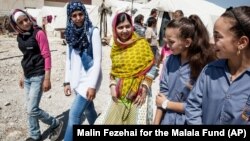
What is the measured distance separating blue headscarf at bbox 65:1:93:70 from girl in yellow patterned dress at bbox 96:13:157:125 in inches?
14.8

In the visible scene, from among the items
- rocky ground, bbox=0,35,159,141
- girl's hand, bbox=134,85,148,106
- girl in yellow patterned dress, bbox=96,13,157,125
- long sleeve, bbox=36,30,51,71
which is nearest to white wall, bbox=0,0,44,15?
rocky ground, bbox=0,35,159,141

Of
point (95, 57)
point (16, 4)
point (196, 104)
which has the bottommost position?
point (196, 104)

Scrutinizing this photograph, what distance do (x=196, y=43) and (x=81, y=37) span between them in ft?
4.42

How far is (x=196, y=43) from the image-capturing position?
2461 mm

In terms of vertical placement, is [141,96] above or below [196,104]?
below

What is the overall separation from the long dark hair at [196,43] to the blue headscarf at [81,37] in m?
1.17

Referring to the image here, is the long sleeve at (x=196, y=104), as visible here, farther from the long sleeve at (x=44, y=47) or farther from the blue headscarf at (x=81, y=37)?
the long sleeve at (x=44, y=47)

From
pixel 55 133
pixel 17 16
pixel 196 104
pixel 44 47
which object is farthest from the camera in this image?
pixel 55 133

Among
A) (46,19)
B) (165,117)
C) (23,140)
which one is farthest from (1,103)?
(46,19)

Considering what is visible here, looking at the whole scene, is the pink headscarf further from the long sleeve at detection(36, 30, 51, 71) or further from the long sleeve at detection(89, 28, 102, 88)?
the long sleeve at detection(89, 28, 102, 88)

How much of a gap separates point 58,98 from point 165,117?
375cm

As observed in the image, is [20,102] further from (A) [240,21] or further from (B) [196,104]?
(A) [240,21]

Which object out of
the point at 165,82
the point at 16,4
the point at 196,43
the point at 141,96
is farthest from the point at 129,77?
the point at 16,4

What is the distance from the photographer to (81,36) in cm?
335
